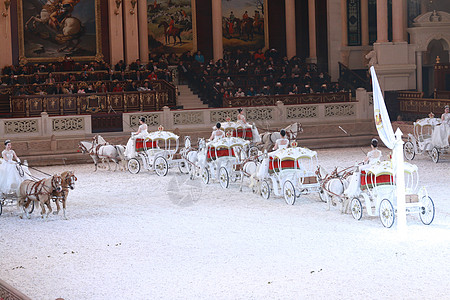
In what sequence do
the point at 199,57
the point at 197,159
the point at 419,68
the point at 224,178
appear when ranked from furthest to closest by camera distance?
the point at 199,57, the point at 419,68, the point at 197,159, the point at 224,178

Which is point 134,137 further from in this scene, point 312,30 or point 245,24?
point 245,24

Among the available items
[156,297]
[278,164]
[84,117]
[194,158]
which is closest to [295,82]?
[84,117]

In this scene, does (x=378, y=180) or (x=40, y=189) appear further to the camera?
(x=40, y=189)

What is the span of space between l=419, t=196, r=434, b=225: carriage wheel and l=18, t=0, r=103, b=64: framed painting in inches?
959

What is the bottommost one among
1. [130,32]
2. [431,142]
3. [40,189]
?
[40,189]

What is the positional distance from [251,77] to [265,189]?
17138 millimetres

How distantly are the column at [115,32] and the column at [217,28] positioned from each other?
4.25 meters

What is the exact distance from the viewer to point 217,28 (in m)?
36.4

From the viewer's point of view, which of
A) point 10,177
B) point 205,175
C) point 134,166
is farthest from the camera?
point 134,166

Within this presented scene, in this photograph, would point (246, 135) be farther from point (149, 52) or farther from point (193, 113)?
point (149, 52)

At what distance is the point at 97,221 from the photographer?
51.5 ft

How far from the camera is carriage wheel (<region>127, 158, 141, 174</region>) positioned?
2272 cm

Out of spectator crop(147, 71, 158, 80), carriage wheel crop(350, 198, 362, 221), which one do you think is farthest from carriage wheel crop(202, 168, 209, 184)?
spectator crop(147, 71, 158, 80)

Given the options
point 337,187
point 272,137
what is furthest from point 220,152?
point 272,137
